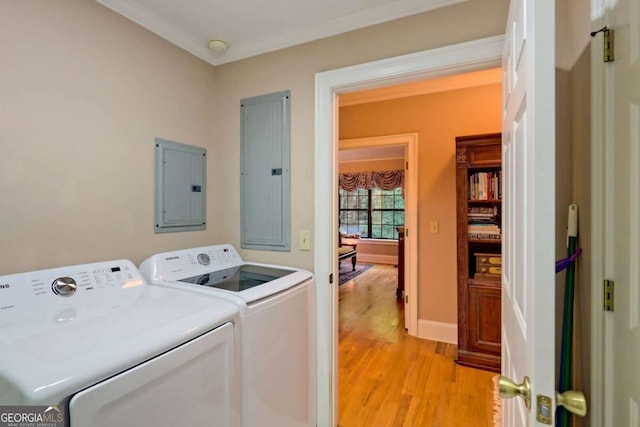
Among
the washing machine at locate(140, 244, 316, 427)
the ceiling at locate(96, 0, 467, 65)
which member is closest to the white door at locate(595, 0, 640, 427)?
the ceiling at locate(96, 0, 467, 65)

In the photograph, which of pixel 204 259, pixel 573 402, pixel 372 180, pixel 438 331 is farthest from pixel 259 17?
pixel 372 180

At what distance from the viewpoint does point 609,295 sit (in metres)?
0.79

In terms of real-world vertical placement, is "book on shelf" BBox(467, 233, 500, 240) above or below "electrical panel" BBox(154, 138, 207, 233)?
below

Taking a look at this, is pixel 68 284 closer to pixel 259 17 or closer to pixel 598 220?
pixel 259 17

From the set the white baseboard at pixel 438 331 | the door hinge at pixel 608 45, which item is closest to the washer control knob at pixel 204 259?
the door hinge at pixel 608 45

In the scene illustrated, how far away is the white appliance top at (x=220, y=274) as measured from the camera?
1380 millimetres

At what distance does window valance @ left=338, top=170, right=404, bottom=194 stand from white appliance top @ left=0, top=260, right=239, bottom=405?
639 cm

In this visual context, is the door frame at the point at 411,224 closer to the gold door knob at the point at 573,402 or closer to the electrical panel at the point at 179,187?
the electrical panel at the point at 179,187

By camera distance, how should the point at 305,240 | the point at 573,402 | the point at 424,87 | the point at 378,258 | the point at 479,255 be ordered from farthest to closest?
the point at 378,258, the point at 424,87, the point at 479,255, the point at 305,240, the point at 573,402

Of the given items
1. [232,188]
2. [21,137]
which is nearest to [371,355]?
[232,188]

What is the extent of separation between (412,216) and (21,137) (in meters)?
2.89

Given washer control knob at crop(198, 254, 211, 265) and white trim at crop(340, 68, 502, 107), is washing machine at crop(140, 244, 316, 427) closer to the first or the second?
washer control knob at crop(198, 254, 211, 265)

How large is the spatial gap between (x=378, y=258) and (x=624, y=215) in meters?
7.01

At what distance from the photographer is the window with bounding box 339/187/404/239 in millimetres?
7523
